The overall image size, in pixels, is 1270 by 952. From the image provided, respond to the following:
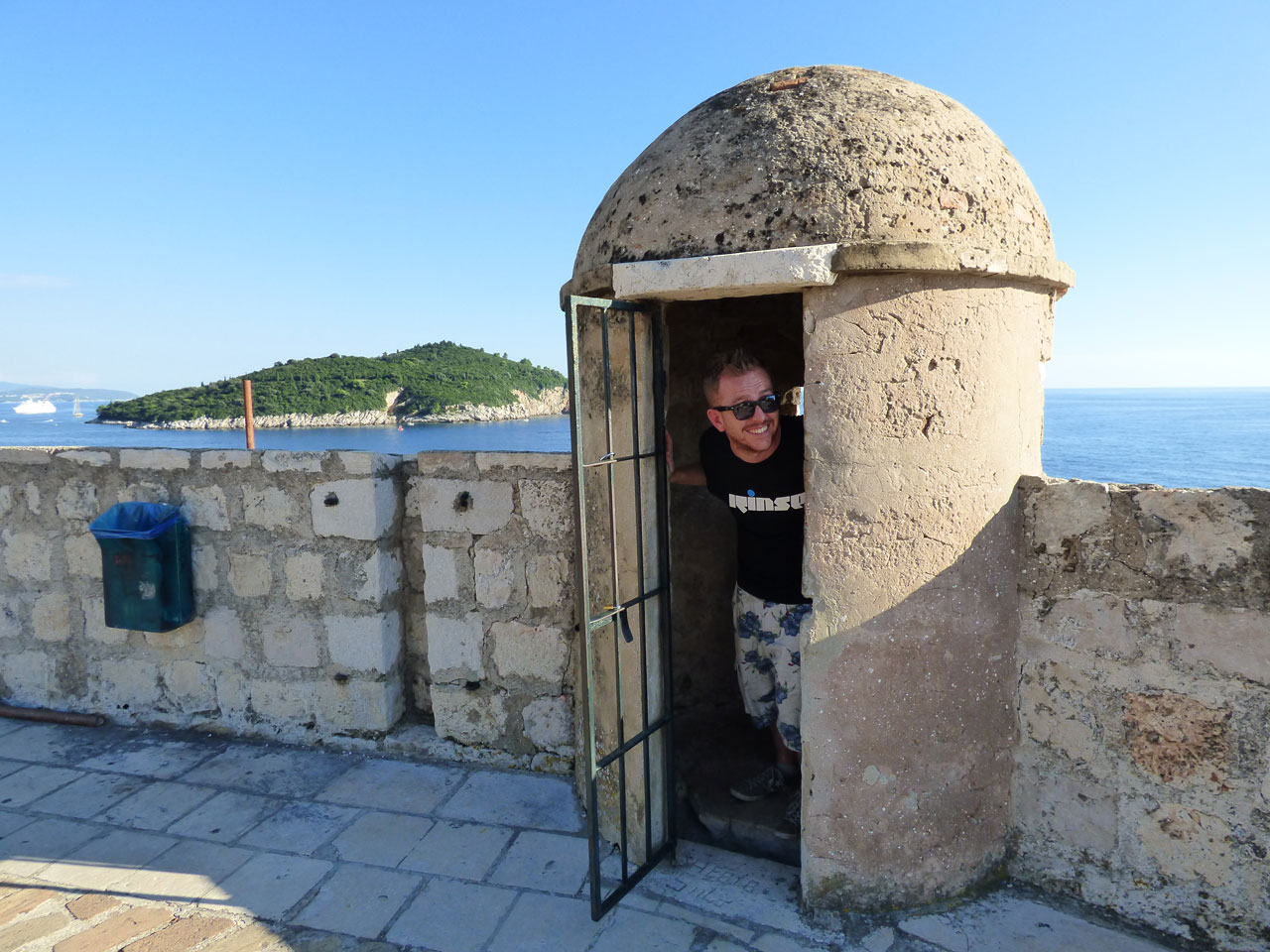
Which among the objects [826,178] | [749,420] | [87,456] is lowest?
[87,456]

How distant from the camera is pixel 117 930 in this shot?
270 centimetres

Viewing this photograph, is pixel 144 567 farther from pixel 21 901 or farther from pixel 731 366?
pixel 731 366

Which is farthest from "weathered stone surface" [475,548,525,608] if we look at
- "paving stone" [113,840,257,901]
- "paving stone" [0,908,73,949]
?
"paving stone" [0,908,73,949]

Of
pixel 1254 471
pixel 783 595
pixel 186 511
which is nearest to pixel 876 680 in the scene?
pixel 783 595

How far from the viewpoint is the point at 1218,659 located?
234 cm

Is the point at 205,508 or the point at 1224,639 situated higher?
the point at 205,508

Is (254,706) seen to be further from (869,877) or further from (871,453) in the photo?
(871,453)

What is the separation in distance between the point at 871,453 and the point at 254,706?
3531 millimetres

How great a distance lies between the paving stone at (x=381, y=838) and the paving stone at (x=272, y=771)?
452 millimetres

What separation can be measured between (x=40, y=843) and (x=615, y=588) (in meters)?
2.64

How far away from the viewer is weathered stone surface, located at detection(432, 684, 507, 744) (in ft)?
12.7

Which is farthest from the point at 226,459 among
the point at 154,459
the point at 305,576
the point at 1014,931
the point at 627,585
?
the point at 1014,931

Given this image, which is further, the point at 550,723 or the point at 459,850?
the point at 550,723

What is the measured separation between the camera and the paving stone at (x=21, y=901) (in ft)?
9.07
